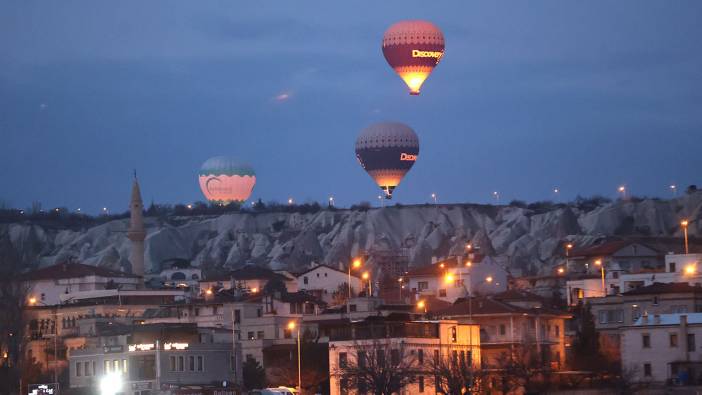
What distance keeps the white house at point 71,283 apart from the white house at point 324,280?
32.9 ft

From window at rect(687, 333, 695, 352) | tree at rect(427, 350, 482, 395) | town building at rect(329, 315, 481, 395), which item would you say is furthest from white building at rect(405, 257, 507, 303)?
window at rect(687, 333, 695, 352)

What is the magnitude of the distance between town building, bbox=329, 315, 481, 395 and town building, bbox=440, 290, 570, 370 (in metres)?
1.71

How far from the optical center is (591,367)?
227ft

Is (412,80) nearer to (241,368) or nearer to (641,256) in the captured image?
(641,256)

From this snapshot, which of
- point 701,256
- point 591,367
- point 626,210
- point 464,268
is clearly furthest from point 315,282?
point 626,210

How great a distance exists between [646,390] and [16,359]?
28.4 m

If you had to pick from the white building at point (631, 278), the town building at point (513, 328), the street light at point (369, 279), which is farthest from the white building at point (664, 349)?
the street light at point (369, 279)

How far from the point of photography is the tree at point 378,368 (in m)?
63.8

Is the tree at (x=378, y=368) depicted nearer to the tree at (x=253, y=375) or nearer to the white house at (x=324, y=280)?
the tree at (x=253, y=375)

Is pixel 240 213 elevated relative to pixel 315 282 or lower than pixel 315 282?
elevated

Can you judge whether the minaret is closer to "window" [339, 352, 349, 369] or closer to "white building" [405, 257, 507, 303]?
"white building" [405, 257, 507, 303]

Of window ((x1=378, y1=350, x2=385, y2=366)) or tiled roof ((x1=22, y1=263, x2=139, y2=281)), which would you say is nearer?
window ((x1=378, y1=350, x2=385, y2=366))

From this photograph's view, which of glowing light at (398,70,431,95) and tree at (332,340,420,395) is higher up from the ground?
glowing light at (398,70,431,95)

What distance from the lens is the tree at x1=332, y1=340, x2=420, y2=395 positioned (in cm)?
6384
